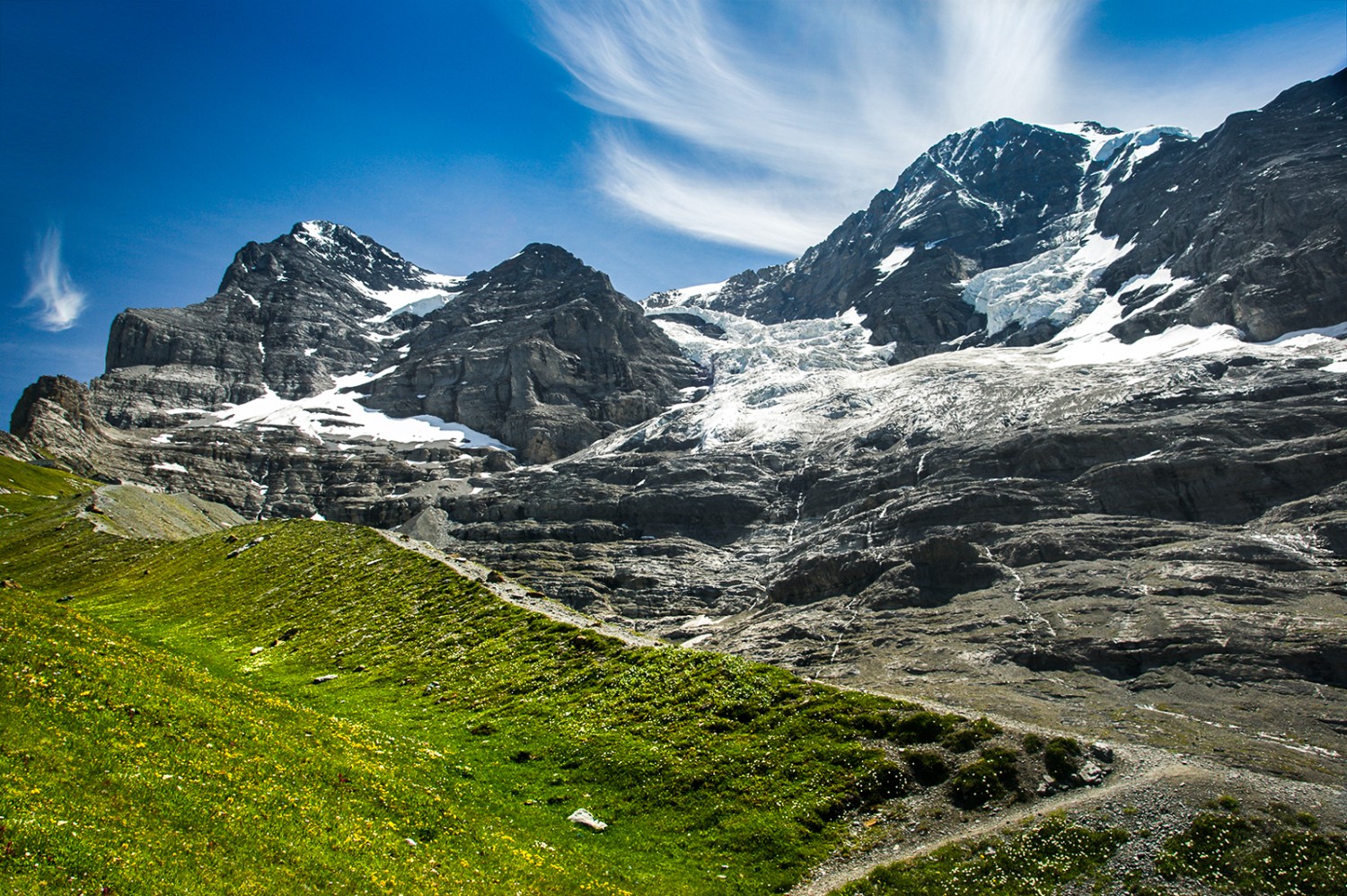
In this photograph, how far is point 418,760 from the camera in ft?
77.6

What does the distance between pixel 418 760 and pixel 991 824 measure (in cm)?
1773

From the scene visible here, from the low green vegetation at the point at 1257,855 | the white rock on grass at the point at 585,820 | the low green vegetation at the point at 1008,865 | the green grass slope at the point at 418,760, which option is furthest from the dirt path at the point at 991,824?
the white rock on grass at the point at 585,820

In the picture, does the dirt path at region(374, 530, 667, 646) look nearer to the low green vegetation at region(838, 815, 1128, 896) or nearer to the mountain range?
the low green vegetation at region(838, 815, 1128, 896)

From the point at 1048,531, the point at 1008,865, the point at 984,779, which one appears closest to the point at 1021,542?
the point at 1048,531

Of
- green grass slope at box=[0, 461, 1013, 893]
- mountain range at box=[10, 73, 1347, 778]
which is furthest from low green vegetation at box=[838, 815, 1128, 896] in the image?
mountain range at box=[10, 73, 1347, 778]

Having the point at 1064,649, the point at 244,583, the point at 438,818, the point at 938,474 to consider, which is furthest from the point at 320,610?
the point at 938,474

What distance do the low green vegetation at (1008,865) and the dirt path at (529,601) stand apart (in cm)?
1822

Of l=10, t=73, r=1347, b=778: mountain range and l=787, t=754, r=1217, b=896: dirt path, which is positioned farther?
l=10, t=73, r=1347, b=778: mountain range

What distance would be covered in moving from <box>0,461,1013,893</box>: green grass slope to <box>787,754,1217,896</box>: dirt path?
793 millimetres

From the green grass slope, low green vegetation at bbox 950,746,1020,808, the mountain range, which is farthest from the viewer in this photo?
the mountain range

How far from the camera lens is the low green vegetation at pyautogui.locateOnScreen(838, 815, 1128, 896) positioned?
18688 mm

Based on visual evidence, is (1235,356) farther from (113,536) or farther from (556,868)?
(113,536)

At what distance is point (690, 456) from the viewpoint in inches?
7697

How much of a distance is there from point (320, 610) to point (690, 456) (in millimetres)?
148448
